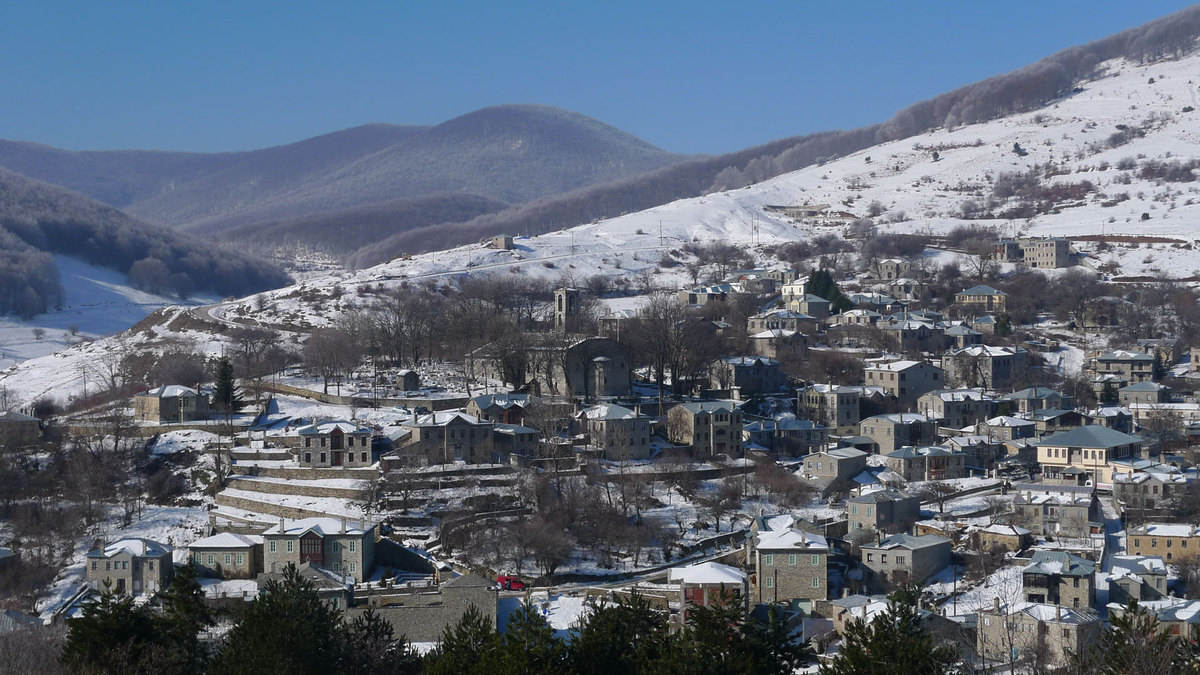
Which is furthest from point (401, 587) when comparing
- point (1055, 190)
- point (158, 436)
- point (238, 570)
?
point (1055, 190)

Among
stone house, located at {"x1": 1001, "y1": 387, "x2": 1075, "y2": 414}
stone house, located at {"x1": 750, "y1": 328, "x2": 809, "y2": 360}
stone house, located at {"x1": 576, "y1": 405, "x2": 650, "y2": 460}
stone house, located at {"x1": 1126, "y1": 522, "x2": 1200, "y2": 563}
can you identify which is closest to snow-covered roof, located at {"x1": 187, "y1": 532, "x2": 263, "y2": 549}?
stone house, located at {"x1": 576, "y1": 405, "x2": 650, "y2": 460}

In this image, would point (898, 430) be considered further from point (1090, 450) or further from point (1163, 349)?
point (1163, 349)

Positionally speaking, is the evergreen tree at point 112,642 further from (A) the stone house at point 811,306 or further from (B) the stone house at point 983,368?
(A) the stone house at point 811,306

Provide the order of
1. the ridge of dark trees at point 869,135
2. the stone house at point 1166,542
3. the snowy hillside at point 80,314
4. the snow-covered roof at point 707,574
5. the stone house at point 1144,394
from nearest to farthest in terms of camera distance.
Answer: the snow-covered roof at point 707,574 → the stone house at point 1166,542 → the stone house at point 1144,394 → the snowy hillside at point 80,314 → the ridge of dark trees at point 869,135

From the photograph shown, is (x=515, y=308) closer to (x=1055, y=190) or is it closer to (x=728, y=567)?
(x=728, y=567)

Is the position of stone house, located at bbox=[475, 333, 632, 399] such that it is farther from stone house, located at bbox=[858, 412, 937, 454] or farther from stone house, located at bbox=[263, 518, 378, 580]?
stone house, located at bbox=[263, 518, 378, 580]

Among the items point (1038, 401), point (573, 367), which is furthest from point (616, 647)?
point (1038, 401)

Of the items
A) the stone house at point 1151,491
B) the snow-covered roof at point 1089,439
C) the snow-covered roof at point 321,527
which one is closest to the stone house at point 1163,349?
the snow-covered roof at point 1089,439
